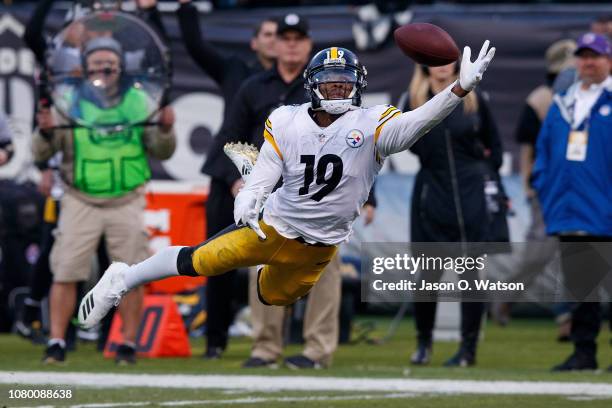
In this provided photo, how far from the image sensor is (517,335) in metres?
11.5

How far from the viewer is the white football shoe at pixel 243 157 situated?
687cm

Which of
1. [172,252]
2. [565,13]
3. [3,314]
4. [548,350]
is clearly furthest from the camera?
[565,13]

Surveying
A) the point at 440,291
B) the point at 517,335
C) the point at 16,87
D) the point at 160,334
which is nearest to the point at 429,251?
the point at 440,291

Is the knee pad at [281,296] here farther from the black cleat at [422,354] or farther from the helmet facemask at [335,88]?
the black cleat at [422,354]

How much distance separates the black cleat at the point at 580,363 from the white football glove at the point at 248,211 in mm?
3024

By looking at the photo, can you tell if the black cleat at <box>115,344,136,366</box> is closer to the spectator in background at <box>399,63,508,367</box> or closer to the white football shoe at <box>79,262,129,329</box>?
the white football shoe at <box>79,262,129,329</box>

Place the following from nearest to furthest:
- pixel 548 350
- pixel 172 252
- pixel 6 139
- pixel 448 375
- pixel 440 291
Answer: pixel 172 252
pixel 448 375
pixel 6 139
pixel 440 291
pixel 548 350

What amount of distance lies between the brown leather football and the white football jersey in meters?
0.42

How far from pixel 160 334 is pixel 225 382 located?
→ 1.75m

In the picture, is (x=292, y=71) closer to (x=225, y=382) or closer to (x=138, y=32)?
(x=138, y=32)

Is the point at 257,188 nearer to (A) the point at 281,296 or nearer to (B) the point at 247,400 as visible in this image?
(A) the point at 281,296

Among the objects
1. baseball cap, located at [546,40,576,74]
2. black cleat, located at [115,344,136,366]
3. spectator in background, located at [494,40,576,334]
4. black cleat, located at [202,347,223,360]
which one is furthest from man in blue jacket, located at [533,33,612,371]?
black cleat, located at [115,344,136,366]

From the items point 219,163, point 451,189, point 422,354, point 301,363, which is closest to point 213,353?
point 301,363

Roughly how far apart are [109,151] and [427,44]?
3405 mm
